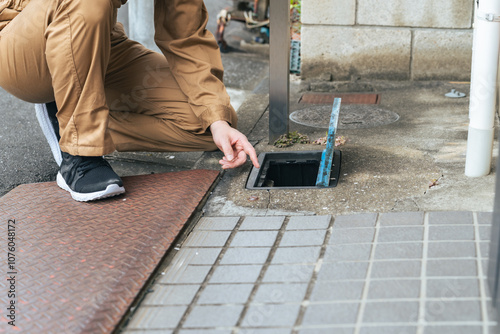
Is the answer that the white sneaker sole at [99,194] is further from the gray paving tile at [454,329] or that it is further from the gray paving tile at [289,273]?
the gray paving tile at [454,329]

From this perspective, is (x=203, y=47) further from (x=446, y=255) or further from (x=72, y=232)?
(x=446, y=255)

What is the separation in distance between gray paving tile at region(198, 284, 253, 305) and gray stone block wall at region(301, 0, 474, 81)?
287 cm

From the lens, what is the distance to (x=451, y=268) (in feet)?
6.46

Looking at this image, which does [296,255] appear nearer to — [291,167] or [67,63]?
[291,167]

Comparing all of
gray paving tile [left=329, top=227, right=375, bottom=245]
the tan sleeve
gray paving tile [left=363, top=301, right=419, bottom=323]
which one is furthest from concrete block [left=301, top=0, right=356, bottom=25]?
gray paving tile [left=363, top=301, right=419, bottom=323]

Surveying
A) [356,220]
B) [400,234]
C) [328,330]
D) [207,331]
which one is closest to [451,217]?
[400,234]

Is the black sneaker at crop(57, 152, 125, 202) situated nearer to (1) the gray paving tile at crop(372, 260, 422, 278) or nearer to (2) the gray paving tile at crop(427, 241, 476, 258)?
(1) the gray paving tile at crop(372, 260, 422, 278)

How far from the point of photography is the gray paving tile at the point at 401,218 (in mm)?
2295

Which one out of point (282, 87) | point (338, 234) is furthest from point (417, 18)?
point (338, 234)

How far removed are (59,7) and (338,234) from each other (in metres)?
1.41

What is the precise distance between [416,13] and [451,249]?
269cm

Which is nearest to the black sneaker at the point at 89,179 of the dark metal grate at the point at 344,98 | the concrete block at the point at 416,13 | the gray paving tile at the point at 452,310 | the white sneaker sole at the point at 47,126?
the white sneaker sole at the point at 47,126

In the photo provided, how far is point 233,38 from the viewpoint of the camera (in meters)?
6.67

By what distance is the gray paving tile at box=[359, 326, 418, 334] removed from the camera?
168 centimetres
